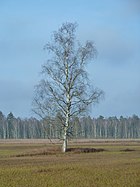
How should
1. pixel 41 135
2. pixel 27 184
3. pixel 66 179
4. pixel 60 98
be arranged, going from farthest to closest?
pixel 41 135 → pixel 60 98 → pixel 66 179 → pixel 27 184

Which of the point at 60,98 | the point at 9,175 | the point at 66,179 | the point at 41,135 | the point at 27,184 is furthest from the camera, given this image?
the point at 41,135

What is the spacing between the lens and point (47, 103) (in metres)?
56.0

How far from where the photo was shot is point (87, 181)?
22.6m

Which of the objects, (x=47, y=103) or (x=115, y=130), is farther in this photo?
(x=115, y=130)

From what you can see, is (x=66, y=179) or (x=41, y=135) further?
(x=41, y=135)

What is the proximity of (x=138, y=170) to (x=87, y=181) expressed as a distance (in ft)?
19.4

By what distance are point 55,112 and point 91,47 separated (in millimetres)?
9346

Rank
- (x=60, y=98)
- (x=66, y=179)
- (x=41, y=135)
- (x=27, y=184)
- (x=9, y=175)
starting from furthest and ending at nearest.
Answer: (x=41, y=135), (x=60, y=98), (x=9, y=175), (x=66, y=179), (x=27, y=184)

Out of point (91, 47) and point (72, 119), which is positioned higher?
point (91, 47)

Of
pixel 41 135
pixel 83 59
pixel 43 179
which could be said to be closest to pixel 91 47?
pixel 83 59

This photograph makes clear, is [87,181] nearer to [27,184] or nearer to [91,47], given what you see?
[27,184]

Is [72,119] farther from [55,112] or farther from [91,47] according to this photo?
[91,47]

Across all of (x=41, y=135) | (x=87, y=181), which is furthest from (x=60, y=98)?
(x=41, y=135)

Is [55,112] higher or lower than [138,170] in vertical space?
higher
